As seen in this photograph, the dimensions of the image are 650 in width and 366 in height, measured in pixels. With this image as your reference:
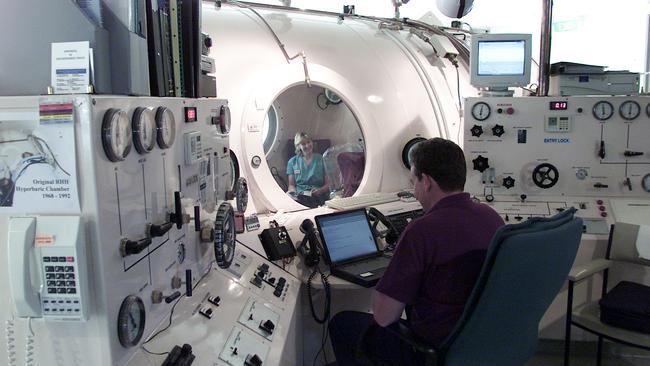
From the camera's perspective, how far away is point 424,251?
5.31ft

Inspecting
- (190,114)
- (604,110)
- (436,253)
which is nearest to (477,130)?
(604,110)

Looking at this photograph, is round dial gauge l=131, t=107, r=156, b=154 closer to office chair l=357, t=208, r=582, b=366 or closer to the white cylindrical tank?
office chair l=357, t=208, r=582, b=366

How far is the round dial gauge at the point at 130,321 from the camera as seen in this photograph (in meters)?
1.15

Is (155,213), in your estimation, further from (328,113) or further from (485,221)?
(328,113)

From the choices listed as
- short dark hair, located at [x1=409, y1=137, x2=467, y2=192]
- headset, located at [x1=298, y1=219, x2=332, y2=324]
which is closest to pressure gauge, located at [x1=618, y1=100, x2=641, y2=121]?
short dark hair, located at [x1=409, y1=137, x2=467, y2=192]

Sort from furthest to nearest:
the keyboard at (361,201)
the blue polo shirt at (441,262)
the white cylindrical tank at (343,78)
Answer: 1. the keyboard at (361,201)
2. the white cylindrical tank at (343,78)
3. the blue polo shirt at (441,262)

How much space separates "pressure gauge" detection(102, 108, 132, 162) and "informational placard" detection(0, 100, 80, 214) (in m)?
0.06

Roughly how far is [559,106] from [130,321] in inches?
110

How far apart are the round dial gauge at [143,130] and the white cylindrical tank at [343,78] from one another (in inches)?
58.4

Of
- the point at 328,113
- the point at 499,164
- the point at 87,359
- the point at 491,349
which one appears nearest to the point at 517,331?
the point at 491,349

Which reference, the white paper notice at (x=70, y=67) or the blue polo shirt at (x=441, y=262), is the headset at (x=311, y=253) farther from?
the white paper notice at (x=70, y=67)

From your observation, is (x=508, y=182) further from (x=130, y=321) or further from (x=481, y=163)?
(x=130, y=321)

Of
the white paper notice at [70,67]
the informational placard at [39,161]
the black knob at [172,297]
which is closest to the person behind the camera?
the informational placard at [39,161]

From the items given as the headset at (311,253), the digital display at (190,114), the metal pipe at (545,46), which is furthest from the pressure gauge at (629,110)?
the digital display at (190,114)
